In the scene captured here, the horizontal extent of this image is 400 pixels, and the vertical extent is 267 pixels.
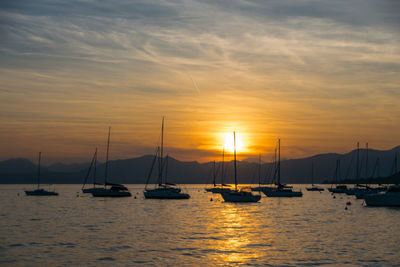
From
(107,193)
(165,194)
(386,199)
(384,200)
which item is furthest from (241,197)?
(107,193)

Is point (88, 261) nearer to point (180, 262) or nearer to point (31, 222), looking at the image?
point (180, 262)

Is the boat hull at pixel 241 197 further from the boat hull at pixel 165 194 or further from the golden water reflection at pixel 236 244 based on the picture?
the golden water reflection at pixel 236 244

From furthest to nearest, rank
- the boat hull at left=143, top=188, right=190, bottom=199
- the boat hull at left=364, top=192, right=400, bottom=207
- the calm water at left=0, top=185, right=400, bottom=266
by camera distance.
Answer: the boat hull at left=143, top=188, right=190, bottom=199 < the boat hull at left=364, top=192, right=400, bottom=207 < the calm water at left=0, top=185, right=400, bottom=266

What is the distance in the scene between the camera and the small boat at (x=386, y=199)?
80812 mm

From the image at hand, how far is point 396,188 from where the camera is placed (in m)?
83.2

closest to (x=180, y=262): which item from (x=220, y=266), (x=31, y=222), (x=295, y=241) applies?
(x=220, y=266)

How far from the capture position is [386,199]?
269ft

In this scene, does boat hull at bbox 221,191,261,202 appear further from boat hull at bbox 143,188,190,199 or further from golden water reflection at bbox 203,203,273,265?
golden water reflection at bbox 203,203,273,265

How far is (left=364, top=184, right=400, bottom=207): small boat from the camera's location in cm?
8081

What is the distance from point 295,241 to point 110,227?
68.0ft

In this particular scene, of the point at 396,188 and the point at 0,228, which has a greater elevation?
the point at 396,188

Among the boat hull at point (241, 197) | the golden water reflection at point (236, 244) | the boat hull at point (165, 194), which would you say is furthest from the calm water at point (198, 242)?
the boat hull at point (165, 194)

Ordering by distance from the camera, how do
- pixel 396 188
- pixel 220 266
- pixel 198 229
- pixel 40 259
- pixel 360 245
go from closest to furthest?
pixel 220 266
pixel 40 259
pixel 360 245
pixel 198 229
pixel 396 188

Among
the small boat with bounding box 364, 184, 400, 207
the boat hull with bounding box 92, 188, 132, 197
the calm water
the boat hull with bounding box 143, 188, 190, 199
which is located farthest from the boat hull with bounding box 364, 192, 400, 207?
the boat hull with bounding box 92, 188, 132, 197
